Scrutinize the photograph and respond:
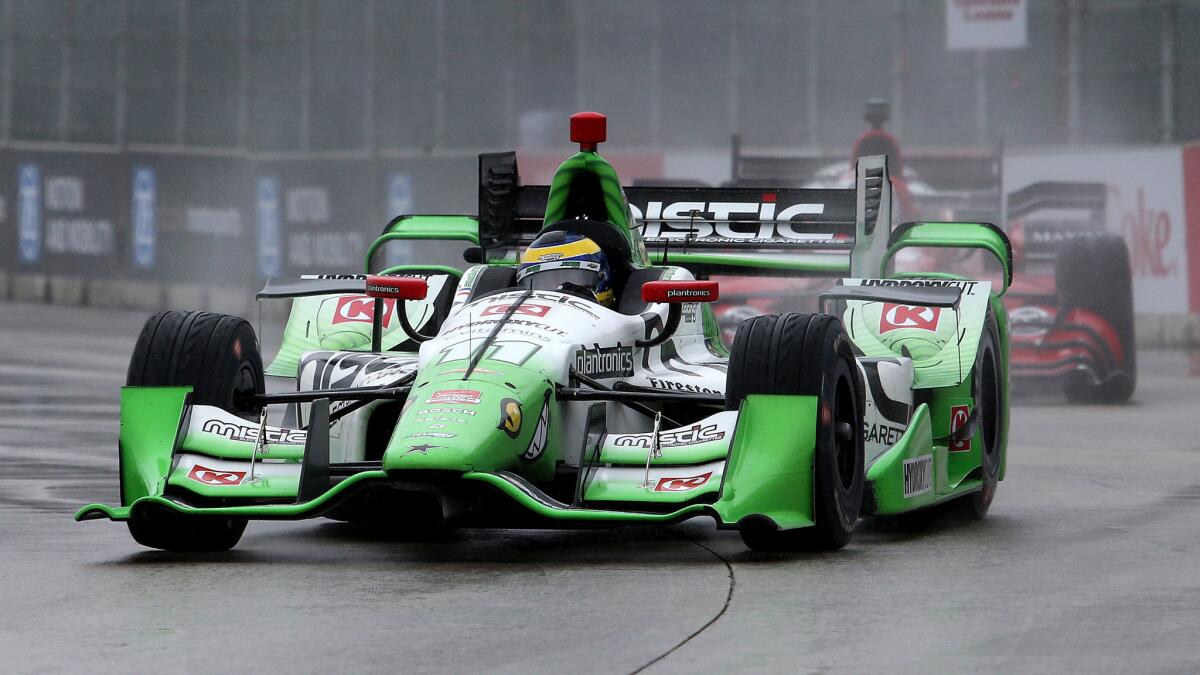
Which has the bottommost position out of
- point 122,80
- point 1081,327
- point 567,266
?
point 1081,327

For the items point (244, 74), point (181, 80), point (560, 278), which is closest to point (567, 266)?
point (560, 278)

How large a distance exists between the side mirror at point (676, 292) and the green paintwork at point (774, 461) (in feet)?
2.13

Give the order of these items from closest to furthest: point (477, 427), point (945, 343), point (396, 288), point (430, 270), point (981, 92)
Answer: point (477, 427) < point (396, 288) < point (945, 343) < point (430, 270) < point (981, 92)

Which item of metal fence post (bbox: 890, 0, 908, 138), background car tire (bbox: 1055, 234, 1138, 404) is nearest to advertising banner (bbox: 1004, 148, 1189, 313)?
metal fence post (bbox: 890, 0, 908, 138)

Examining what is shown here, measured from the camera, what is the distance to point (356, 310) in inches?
412

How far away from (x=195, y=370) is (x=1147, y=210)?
18.8m

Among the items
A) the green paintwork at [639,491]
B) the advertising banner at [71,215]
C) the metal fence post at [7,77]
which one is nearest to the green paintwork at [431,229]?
the green paintwork at [639,491]

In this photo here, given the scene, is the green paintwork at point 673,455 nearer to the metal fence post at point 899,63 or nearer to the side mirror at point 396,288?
the side mirror at point 396,288

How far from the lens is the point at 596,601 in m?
6.76

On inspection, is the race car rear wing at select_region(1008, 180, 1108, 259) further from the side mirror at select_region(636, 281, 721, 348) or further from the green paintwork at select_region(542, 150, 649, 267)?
the side mirror at select_region(636, 281, 721, 348)

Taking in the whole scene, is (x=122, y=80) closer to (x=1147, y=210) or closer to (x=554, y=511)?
(x=1147, y=210)

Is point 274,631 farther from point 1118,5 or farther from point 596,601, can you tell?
point 1118,5

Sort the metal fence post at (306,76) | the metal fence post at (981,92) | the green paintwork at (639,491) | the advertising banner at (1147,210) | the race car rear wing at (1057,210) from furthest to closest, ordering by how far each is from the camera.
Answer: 1. the metal fence post at (306,76)
2. the metal fence post at (981,92)
3. the advertising banner at (1147,210)
4. the race car rear wing at (1057,210)
5. the green paintwork at (639,491)

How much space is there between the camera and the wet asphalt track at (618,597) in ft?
19.2
